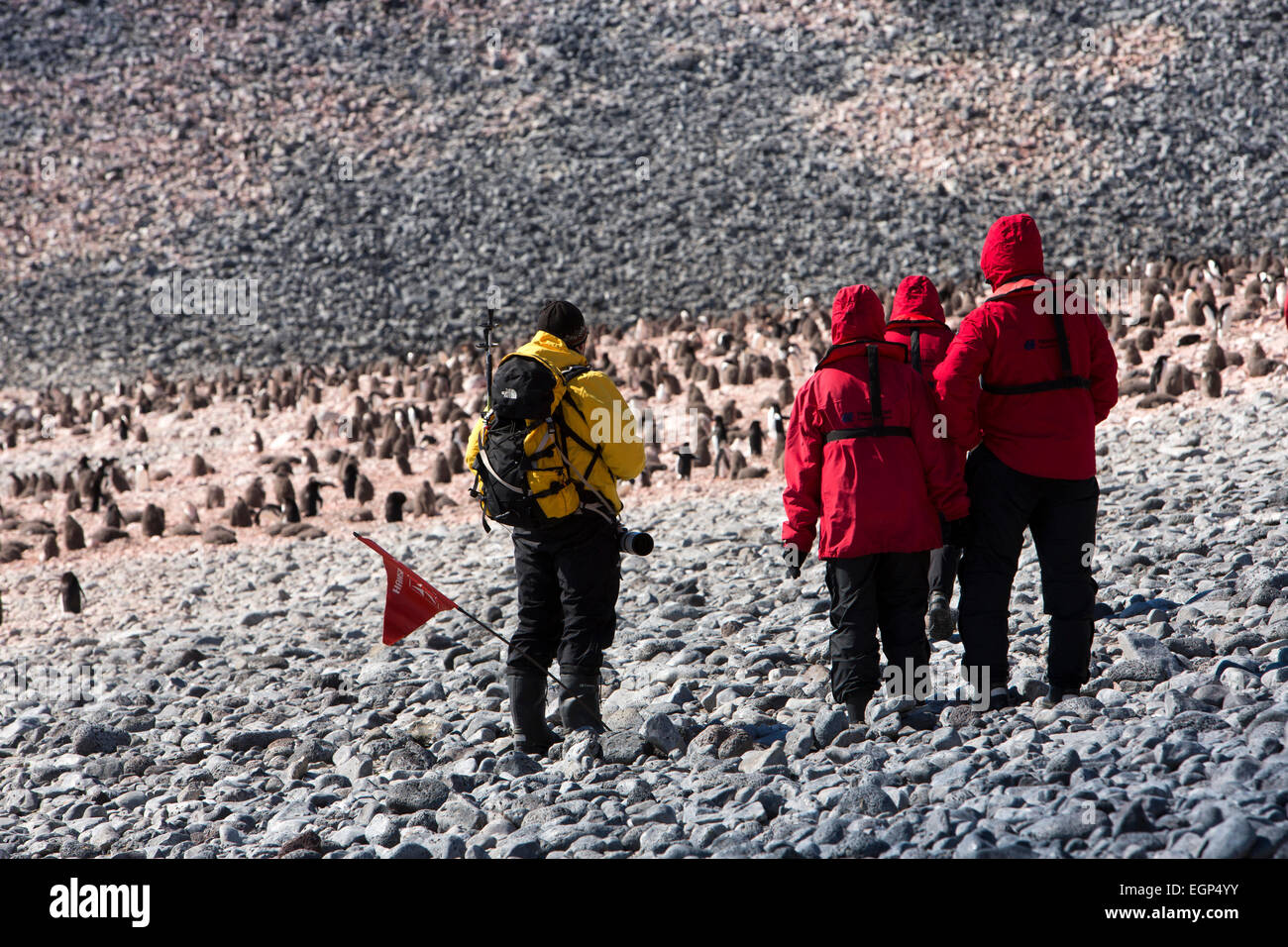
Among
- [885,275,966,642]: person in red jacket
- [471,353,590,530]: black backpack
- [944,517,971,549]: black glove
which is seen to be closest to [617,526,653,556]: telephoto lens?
[471,353,590,530]: black backpack

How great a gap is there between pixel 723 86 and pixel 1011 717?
113ft

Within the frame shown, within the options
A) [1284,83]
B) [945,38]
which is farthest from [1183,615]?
[945,38]

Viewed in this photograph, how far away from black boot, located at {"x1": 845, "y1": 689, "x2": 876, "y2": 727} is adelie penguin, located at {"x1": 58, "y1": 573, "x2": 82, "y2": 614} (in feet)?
28.4

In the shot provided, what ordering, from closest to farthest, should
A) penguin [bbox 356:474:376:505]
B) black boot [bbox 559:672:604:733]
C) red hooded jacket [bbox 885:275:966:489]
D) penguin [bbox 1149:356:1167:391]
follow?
1. black boot [bbox 559:672:604:733]
2. red hooded jacket [bbox 885:275:966:489]
3. penguin [bbox 1149:356:1167:391]
4. penguin [bbox 356:474:376:505]

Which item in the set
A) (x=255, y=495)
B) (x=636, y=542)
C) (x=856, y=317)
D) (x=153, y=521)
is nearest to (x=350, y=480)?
(x=255, y=495)

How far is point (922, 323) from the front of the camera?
6289mm

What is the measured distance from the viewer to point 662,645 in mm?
7371

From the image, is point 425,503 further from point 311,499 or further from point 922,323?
point 922,323

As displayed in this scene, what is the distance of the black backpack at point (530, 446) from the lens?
5020mm

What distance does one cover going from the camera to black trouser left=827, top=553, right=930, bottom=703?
493 cm

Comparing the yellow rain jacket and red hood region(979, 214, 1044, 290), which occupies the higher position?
red hood region(979, 214, 1044, 290)

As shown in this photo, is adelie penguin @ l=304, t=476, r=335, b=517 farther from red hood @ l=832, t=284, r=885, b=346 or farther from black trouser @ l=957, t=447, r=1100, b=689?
black trouser @ l=957, t=447, r=1100, b=689

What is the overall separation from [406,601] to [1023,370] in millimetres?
3017
